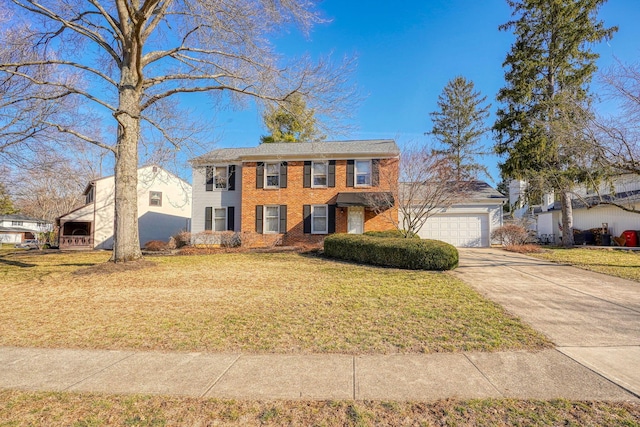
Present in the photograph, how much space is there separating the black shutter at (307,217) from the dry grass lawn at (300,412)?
601 inches

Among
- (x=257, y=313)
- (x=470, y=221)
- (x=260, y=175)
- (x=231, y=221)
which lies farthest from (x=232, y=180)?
(x=257, y=313)

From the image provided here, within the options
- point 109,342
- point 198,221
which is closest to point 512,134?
point 198,221

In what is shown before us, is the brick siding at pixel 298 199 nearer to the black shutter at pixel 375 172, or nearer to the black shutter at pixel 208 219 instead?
the black shutter at pixel 375 172

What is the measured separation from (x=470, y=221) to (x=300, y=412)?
63.0ft

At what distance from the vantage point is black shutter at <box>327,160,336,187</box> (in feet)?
59.2

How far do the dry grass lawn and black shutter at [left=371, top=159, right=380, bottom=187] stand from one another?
50.0ft

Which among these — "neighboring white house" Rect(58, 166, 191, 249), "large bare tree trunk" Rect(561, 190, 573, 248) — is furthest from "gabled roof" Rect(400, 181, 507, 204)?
"neighboring white house" Rect(58, 166, 191, 249)

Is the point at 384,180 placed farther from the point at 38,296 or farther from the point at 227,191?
the point at 38,296

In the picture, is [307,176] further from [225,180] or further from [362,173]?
[225,180]

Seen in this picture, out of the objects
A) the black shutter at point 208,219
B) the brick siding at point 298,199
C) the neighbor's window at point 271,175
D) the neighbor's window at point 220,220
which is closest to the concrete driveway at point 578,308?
the brick siding at point 298,199

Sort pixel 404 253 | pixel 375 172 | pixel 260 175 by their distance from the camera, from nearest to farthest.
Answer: pixel 404 253 < pixel 375 172 < pixel 260 175

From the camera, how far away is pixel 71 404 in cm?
280

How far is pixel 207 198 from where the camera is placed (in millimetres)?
19562

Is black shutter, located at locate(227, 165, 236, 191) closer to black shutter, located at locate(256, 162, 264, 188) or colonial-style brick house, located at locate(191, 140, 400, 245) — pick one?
colonial-style brick house, located at locate(191, 140, 400, 245)
